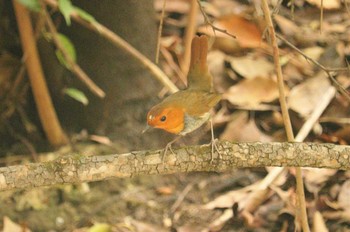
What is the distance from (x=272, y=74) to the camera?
385cm

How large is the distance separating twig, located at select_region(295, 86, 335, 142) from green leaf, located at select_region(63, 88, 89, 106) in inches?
44.7

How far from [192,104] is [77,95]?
0.89 meters

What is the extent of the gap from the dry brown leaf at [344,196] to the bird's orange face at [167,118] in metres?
1.09

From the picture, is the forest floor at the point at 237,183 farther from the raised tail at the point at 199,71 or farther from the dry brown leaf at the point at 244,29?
the raised tail at the point at 199,71

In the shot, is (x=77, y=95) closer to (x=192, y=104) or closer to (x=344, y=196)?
(x=192, y=104)

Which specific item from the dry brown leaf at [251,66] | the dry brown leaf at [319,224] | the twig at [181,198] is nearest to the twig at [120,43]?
the twig at [181,198]

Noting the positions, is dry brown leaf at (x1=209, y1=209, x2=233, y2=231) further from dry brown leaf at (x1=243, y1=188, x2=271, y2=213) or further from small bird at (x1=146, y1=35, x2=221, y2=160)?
small bird at (x1=146, y1=35, x2=221, y2=160)

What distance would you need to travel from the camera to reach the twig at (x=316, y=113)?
3.41 metres

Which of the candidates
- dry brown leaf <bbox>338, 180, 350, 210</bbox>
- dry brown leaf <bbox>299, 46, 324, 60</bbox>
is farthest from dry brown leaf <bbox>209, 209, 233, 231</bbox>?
dry brown leaf <bbox>299, 46, 324, 60</bbox>

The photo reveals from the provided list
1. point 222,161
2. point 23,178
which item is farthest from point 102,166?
point 222,161

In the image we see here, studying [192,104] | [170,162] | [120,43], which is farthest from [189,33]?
[170,162]

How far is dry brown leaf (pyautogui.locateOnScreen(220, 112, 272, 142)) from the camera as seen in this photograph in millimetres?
3518

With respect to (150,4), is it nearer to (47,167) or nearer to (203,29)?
(203,29)

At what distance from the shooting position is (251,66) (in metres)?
3.91
